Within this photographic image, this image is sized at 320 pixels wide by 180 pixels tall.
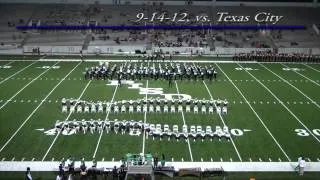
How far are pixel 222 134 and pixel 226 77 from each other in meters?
11.4

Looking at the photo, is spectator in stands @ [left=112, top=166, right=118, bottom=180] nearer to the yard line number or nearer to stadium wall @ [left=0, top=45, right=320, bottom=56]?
the yard line number

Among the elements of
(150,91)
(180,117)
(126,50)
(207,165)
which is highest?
(126,50)

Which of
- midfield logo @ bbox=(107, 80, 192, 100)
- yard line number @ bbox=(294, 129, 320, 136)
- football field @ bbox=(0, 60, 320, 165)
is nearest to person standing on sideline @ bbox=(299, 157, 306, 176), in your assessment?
football field @ bbox=(0, 60, 320, 165)

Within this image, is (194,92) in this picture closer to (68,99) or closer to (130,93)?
(130,93)

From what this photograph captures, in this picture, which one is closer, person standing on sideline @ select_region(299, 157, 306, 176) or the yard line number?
person standing on sideline @ select_region(299, 157, 306, 176)

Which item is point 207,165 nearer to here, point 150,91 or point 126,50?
point 150,91

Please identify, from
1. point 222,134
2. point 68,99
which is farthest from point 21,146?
point 222,134

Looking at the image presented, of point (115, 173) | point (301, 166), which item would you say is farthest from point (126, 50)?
point (301, 166)

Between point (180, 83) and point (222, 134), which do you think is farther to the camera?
point (180, 83)

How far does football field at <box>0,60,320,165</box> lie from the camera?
15523 mm

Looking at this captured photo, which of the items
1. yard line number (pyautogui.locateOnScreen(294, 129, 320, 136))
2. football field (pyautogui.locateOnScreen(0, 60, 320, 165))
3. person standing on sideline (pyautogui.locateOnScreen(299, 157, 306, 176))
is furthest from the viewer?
yard line number (pyautogui.locateOnScreen(294, 129, 320, 136))

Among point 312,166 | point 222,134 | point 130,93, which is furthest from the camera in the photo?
point 130,93

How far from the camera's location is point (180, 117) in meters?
19.4

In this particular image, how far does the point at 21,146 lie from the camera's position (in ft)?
52.2
